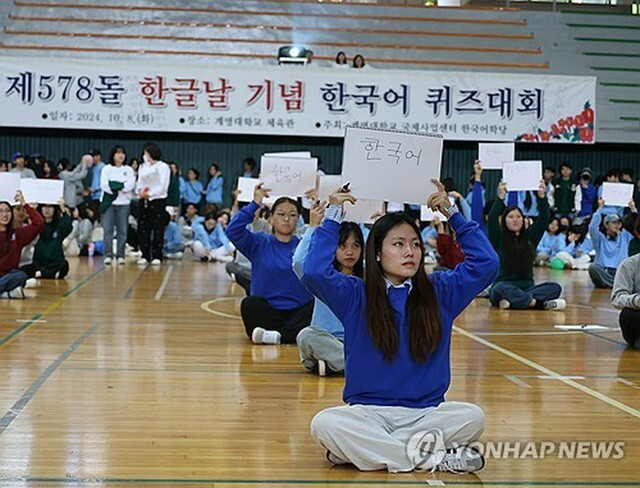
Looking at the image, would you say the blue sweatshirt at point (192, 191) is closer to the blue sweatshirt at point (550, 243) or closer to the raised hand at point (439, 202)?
the blue sweatshirt at point (550, 243)

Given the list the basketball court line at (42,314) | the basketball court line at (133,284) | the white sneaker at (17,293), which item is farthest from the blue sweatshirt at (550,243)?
the white sneaker at (17,293)

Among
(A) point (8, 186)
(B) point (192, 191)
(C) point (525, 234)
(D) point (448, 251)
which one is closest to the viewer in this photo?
(A) point (8, 186)

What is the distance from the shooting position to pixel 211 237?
16.9 meters

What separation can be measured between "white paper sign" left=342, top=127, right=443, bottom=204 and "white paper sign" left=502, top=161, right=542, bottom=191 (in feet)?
24.0

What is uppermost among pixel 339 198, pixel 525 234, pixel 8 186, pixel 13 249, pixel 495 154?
pixel 495 154

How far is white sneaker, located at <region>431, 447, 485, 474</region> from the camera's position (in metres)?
4.01

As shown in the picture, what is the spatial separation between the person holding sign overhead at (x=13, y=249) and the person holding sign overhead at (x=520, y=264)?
4311 millimetres

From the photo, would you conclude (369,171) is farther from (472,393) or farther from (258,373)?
(258,373)

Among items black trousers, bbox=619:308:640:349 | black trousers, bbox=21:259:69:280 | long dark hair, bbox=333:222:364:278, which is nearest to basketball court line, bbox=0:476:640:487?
long dark hair, bbox=333:222:364:278

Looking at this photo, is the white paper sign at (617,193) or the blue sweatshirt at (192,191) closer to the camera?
the white paper sign at (617,193)

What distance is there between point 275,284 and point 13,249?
11.3 feet

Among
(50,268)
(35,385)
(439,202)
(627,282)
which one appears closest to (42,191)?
(50,268)

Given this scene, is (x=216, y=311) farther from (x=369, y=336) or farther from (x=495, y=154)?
(x=369, y=336)

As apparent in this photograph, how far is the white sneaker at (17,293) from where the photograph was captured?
9906 millimetres
